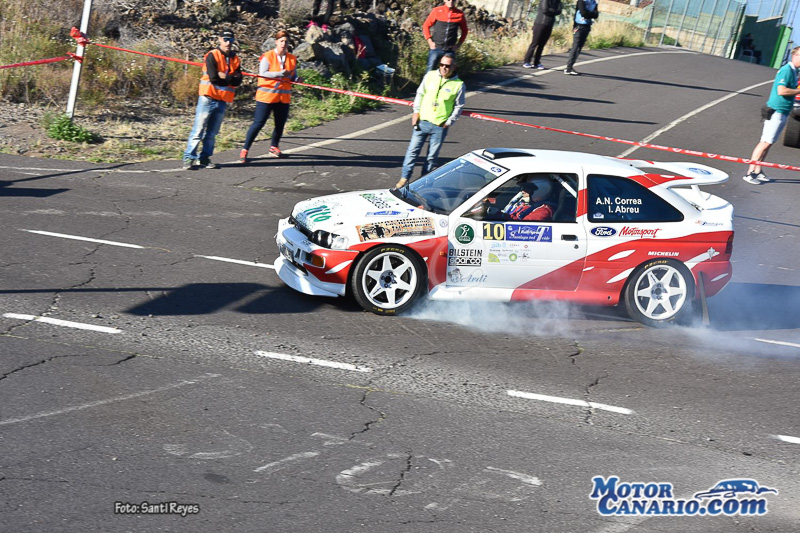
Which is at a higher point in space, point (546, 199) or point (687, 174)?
point (687, 174)

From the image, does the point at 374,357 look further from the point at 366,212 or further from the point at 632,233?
the point at 632,233

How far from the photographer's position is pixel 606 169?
344 inches

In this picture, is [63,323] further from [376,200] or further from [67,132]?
[67,132]

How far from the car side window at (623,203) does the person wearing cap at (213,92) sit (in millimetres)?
6077

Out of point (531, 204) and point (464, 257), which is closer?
point (464, 257)

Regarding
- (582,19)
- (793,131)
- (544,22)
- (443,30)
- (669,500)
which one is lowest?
(669,500)

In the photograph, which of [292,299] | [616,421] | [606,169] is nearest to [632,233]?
[606,169]

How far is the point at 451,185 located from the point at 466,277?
106 cm

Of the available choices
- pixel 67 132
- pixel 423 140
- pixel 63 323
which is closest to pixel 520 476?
pixel 63 323

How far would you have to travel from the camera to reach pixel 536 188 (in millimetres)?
8539

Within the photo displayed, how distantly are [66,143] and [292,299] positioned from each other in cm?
684

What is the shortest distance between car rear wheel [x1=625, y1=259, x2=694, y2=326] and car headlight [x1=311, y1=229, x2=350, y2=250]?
2.94 m

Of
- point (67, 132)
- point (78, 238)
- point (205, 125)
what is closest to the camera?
point (78, 238)

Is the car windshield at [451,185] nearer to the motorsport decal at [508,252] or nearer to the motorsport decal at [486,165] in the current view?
the motorsport decal at [486,165]
